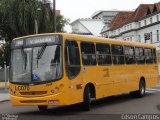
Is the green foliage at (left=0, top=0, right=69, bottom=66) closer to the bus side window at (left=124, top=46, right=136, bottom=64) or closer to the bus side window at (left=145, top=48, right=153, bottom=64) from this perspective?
the bus side window at (left=145, top=48, right=153, bottom=64)

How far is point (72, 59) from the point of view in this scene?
17797mm

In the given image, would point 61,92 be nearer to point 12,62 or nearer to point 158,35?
point 12,62

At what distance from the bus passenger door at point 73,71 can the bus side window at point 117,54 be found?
12.2 feet

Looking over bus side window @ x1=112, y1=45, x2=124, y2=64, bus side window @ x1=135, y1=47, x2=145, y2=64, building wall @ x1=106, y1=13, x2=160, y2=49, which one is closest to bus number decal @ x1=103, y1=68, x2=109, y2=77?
bus side window @ x1=112, y1=45, x2=124, y2=64

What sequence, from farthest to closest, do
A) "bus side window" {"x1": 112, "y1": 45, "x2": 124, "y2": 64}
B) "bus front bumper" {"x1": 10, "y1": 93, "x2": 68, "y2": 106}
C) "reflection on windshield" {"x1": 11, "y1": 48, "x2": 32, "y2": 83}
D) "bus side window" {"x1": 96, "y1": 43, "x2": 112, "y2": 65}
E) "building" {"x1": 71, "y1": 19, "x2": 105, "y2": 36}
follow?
"building" {"x1": 71, "y1": 19, "x2": 105, "y2": 36} < "bus side window" {"x1": 112, "y1": 45, "x2": 124, "y2": 64} < "bus side window" {"x1": 96, "y1": 43, "x2": 112, "y2": 65} < "reflection on windshield" {"x1": 11, "y1": 48, "x2": 32, "y2": 83} < "bus front bumper" {"x1": 10, "y1": 93, "x2": 68, "y2": 106}

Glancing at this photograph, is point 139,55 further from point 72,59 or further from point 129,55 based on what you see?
point 72,59

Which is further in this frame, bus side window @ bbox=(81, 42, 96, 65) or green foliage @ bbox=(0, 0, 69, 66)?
green foliage @ bbox=(0, 0, 69, 66)

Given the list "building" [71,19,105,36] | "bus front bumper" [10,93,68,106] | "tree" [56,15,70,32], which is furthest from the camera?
"building" [71,19,105,36]

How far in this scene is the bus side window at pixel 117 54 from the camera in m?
21.7

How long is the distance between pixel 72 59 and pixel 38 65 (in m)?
1.24

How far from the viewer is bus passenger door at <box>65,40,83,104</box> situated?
17.5 m

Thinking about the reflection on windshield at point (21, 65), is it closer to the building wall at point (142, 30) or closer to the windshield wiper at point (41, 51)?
the windshield wiper at point (41, 51)

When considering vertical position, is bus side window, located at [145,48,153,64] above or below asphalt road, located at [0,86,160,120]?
above

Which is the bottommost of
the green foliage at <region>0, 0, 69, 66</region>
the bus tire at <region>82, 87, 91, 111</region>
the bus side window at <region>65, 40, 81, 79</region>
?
the bus tire at <region>82, 87, 91, 111</region>
